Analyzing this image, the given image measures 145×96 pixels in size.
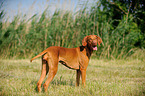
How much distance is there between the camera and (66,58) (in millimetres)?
3527

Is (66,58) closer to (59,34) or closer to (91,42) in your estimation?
(91,42)

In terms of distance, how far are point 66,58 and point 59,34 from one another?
4.74 meters

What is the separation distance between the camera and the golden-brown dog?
10.8ft

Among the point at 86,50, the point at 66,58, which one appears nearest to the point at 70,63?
the point at 66,58

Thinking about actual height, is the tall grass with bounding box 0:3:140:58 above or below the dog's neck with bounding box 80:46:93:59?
above

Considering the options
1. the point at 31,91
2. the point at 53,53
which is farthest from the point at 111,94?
the point at 31,91

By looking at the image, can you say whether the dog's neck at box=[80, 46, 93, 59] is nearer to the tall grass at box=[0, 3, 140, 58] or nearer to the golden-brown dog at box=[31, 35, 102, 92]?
the golden-brown dog at box=[31, 35, 102, 92]

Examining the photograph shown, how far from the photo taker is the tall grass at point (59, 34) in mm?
8039

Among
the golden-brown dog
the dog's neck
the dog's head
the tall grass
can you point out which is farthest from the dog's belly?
the tall grass

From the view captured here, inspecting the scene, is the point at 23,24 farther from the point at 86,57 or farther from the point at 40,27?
the point at 86,57

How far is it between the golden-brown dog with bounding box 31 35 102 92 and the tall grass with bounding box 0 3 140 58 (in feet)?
13.8

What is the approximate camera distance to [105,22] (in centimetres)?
850

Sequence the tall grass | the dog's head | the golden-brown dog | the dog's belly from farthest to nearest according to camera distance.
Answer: the tall grass < the dog's head < the dog's belly < the golden-brown dog

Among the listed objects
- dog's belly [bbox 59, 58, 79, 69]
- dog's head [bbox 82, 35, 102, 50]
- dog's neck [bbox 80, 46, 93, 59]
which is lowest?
dog's belly [bbox 59, 58, 79, 69]
